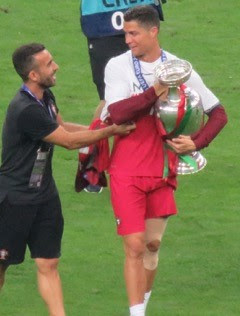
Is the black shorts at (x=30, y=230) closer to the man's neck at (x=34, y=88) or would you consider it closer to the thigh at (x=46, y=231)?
the thigh at (x=46, y=231)

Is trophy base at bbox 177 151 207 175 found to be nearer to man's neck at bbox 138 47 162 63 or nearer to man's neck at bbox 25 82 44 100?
man's neck at bbox 138 47 162 63

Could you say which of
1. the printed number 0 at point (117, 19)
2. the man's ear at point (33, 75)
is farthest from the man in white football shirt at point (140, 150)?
the printed number 0 at point (117, 19)

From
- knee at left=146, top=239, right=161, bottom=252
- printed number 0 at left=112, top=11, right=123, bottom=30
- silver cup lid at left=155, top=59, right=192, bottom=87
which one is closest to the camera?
silver cup lid at left=155, top=59, right=192, bottom=87

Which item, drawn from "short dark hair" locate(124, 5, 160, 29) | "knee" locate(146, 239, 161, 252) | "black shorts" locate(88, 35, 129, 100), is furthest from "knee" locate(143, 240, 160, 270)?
"black shorts" locate(88, 35, 129, 100)

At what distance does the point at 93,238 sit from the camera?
12.5m

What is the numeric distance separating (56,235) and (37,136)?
77cm

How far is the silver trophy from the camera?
10039 millimetres

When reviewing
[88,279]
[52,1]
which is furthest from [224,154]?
[52,1]

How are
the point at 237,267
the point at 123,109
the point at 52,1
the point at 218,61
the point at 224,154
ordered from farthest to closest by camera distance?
1. the point at 52,1
2. the point at 218,61
3. the point at 224,154
4. the point at 237,267
5. the point at 123,109

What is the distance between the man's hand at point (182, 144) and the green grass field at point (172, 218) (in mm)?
1390

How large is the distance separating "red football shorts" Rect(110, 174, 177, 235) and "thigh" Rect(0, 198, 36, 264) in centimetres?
61

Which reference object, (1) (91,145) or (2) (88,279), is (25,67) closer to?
(1) (91,145)

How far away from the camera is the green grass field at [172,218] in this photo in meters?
11.3

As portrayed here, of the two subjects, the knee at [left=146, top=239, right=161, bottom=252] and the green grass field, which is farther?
the green grass field
